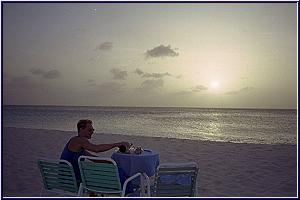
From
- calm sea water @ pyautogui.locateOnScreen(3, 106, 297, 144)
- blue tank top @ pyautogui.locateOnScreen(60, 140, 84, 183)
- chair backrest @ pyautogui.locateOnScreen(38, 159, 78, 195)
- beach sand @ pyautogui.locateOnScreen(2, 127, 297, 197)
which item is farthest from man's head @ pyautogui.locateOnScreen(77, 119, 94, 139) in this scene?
calm sea water @ pyautogui.locateOnScreen(3, 106, 297, 144)

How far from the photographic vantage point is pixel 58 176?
4.18 meters

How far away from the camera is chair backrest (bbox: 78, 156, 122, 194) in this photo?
3822 mm

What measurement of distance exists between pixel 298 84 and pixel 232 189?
3163mm

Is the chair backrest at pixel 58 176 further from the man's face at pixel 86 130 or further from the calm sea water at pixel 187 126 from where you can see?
the calm sea water at pixel 187 126

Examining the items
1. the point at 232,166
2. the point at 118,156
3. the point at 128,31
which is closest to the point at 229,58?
the point at 128,31

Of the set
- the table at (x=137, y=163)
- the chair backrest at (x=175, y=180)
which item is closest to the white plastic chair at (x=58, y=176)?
the table at (x=137, y=163)

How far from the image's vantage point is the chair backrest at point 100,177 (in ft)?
12.5

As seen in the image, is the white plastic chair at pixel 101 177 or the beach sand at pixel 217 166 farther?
the beach sand at pixel 217 166

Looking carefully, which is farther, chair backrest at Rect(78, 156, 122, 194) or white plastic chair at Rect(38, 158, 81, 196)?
white plastic chair at Rect(38, 158, 81, 196)

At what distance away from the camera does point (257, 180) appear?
6887 millimetres

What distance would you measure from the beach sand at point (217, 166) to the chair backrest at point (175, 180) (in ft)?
6.49

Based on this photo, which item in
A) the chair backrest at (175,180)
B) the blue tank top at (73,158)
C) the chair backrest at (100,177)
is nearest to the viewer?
the chair backrest at (175,180)

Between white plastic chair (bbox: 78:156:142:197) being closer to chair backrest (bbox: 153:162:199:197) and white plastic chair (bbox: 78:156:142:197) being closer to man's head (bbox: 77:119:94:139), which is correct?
chair backrest (bbox: 153:162:199:197)

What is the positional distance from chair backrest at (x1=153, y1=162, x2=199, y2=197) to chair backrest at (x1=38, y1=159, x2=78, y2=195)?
99cm
